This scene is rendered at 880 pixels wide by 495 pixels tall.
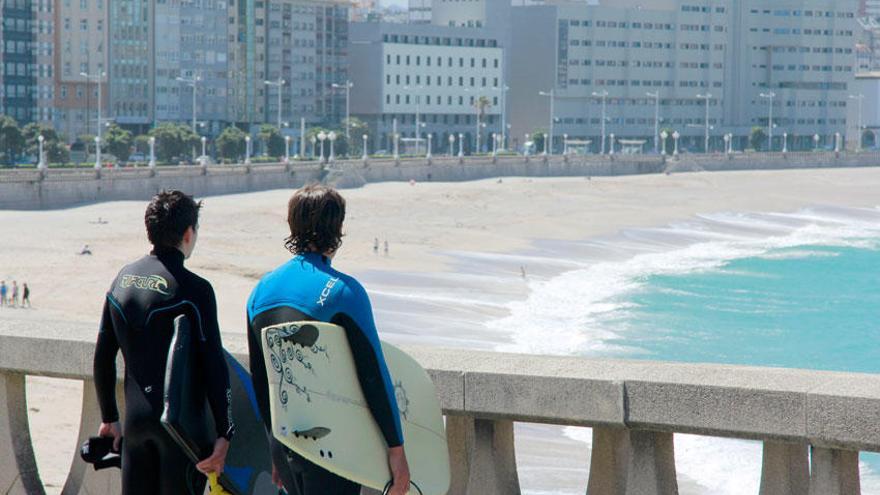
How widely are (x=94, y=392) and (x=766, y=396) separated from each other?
2219mm

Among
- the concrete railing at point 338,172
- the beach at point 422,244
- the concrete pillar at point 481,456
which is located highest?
the concrete pillar at point 481,456

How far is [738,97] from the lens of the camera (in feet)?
486

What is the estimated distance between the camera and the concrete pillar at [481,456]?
4527 millimetres

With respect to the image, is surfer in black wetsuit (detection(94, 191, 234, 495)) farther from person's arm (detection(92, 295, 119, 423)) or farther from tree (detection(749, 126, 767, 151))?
tree (detection(749, 126, 767, 151))

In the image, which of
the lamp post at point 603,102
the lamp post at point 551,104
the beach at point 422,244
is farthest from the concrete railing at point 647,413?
the lamp post at point 603,102

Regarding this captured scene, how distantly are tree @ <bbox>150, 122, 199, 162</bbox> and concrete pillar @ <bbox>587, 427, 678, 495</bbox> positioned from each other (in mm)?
89860

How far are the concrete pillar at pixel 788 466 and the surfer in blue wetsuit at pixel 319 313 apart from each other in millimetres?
1030

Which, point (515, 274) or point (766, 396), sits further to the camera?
point (515, 274)

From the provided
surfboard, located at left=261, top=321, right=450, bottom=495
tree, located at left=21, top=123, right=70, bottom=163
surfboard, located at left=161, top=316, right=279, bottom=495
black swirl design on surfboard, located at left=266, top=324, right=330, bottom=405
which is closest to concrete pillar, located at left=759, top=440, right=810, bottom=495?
surfboard, located at left=261, top=321, right=450, bottom=495

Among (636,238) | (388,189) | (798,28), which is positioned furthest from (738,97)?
(636,238)

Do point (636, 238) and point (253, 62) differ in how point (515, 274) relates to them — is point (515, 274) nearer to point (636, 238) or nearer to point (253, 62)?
point (636, 238)

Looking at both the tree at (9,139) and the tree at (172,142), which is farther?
the tree at (172,142)

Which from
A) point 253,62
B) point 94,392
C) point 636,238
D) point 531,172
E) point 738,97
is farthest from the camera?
point 738,97

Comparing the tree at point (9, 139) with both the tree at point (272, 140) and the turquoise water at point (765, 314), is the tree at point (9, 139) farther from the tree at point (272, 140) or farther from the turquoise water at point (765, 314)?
the turquoise water at point (765, 314)
